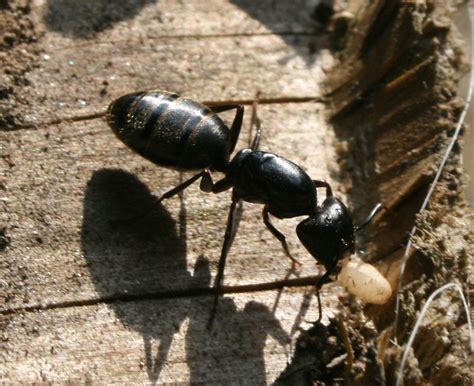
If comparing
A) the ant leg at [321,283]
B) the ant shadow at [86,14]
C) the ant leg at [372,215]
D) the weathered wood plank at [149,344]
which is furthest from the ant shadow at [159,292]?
the ant shadow at [86,14]

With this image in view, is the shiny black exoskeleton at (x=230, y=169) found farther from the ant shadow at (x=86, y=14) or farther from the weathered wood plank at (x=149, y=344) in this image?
the ant shadow at (x=86, y=14)

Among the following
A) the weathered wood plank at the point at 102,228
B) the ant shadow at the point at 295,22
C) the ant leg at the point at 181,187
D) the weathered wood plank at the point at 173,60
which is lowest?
the weathered wood plank at the point at 102,228

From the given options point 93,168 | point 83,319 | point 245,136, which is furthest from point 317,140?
point 83,319

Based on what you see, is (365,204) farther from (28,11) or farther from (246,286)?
(28,11)

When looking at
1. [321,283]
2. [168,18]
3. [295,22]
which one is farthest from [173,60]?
[321,283]

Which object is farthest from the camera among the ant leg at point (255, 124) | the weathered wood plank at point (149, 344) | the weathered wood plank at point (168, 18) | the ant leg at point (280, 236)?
the weathered wood plank at point (168, 18)

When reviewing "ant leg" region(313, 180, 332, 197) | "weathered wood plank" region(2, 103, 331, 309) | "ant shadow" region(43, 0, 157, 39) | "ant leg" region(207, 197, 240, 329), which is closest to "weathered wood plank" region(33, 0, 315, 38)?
"ant shadow" region(43, 0, 157, 39)

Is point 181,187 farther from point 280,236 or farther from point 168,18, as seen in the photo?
point 168,18

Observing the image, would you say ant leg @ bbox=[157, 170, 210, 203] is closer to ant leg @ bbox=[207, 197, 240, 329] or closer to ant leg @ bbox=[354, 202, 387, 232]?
ant leg @ bbox=[207, 197, 240, 329]
